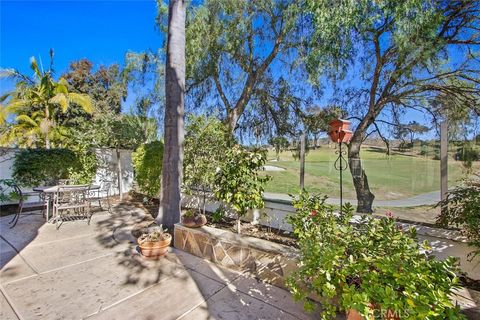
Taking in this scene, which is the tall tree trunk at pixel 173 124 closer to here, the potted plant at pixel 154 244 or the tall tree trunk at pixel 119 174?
the potted plant at pixel 154 244

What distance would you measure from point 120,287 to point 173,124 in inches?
107

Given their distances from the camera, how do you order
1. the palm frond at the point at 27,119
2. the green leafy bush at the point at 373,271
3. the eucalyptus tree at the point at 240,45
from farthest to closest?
the palm frond at the point at 27,119 → the eucalyptus tree at the point at 240,45 → the green leafy bush at the point at 373,271

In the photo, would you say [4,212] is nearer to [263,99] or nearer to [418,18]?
[263,99]

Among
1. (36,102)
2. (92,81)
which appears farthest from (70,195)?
(92,81)

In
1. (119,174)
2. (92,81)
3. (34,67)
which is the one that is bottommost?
(119,174)

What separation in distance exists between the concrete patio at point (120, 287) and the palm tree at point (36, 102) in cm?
599

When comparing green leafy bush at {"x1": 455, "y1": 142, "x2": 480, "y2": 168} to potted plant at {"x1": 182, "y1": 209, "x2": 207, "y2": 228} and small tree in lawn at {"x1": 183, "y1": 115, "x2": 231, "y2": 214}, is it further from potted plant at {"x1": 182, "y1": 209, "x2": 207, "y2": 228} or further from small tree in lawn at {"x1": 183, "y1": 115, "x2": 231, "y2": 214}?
potted plant at {"x1": 182, "y1": 209, "x2": 207, "y2": 228}

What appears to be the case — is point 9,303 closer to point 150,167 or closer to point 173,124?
point 173,124

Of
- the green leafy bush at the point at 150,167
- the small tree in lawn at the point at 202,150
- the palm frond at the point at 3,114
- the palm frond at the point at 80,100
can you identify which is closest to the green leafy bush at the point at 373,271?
the small tree in lawn at the point at 202,150

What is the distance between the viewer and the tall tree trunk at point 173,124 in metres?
4.38

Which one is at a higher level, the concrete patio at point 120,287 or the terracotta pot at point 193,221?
the terracotta pot at point 193,221

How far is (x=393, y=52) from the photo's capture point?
15.6ft

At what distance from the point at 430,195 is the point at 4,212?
33.4ft

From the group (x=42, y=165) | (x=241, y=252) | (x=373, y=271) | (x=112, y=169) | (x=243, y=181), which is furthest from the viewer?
(x=112, y=169)
